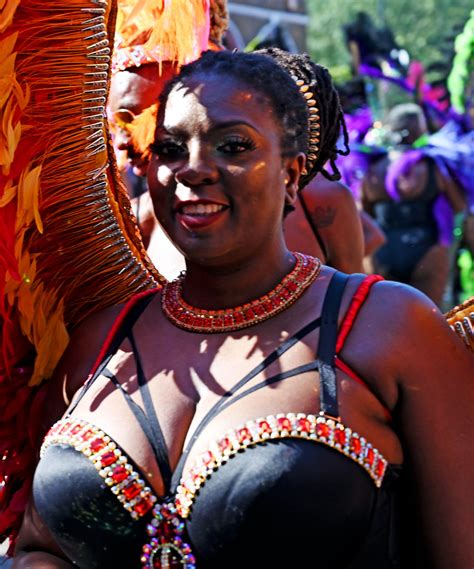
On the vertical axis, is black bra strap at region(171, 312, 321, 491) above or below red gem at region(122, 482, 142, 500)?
above

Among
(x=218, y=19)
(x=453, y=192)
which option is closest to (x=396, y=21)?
(x=453, y=192)

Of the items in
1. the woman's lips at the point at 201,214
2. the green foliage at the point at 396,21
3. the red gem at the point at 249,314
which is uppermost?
the woman's lips at the point at 201,214

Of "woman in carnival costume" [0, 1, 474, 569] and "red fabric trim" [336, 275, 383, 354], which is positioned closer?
"woman in carnival costume" [0, 1, 474, 569]

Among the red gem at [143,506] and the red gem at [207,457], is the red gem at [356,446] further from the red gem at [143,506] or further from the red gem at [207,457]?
the red gem at [143,506]

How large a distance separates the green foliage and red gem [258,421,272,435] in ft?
98.0

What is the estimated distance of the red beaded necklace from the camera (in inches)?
83.7

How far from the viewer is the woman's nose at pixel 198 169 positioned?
2029 millimetres

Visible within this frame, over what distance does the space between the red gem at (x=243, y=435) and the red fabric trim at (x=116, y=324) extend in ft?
1.37

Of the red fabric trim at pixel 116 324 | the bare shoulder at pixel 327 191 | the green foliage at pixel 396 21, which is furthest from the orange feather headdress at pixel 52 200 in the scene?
the green foliage at pixel 396 21

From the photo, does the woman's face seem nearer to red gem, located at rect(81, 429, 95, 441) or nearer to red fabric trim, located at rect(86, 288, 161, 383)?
red fabric trim, located at rect(86, 288, 161, 383)

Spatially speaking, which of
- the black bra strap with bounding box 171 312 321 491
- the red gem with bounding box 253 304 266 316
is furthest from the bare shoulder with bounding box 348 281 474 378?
the red gem with bounding box 253 304 266 316

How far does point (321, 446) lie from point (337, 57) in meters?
33.7

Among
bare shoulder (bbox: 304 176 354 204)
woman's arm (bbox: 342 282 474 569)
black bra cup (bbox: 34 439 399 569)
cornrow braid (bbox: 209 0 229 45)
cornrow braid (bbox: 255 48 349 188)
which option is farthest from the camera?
bare shoulder (bbox: 304 176 354 204)

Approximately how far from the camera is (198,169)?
6.66 feet
